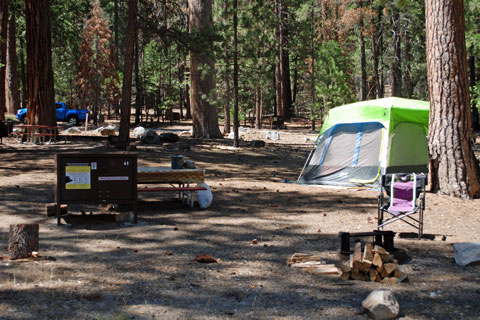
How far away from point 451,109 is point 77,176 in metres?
7.04

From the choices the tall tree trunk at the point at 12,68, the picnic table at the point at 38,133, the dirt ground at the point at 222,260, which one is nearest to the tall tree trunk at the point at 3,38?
the tall tree trunk at the point at 12,68

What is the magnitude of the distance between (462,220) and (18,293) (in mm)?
6826

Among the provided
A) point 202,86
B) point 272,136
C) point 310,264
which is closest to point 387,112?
point 310,264

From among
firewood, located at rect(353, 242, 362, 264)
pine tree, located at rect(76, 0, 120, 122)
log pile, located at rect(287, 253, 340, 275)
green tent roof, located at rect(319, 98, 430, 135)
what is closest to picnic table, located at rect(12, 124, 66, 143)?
green tent roof, located at rect(319, 98, 430, 135)

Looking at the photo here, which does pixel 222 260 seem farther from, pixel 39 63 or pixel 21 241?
pixel 39 63

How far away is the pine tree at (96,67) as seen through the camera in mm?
45506

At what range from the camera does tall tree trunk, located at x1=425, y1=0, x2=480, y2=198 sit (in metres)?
10.7

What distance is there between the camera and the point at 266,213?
374 inches

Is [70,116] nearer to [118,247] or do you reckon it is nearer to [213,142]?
[213,142]

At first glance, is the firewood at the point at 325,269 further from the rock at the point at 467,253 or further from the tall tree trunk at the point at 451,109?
the tall tree trunk at the point at 451,109

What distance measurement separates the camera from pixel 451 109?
1070cm

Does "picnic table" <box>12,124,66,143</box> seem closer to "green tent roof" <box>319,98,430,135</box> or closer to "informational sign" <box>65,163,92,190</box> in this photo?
"green tent roof" <box>319,98,430,135</box>

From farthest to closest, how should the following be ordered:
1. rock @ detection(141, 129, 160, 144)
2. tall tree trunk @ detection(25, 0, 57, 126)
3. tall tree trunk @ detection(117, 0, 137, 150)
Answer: rock @ detection(141, 129, 160, 144) < tall tree trunk @ detection(25, 0, 57, 126) < tall tree trunk @ detection(117, 0, 137, 150)

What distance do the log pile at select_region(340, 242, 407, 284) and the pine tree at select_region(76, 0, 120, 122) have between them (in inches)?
1588
